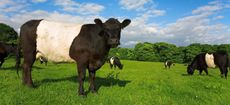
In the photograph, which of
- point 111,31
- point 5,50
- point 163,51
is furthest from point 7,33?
point 111,31

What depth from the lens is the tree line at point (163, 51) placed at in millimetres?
105056

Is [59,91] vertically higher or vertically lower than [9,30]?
lower

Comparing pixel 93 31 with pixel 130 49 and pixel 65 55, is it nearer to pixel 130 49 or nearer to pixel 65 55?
pixel 65 55

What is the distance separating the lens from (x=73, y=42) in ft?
34.7

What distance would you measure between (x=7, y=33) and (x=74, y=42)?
68.0 metres

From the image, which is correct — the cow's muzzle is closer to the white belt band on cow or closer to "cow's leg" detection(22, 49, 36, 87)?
"cow's leg" detection(22, 49, 36, 87)

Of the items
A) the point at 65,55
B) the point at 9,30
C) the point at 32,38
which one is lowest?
the point at 65,55

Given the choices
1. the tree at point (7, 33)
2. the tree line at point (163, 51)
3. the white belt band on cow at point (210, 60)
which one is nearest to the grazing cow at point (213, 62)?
the white belt band on cow at point (210, 60)

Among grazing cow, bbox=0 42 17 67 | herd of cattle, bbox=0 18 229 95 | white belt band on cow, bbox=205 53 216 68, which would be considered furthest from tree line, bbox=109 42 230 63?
herd of cattle, bbox=0 18 229 95

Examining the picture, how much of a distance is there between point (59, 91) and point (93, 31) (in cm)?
→ 267

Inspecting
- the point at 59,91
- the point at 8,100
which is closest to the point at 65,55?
the point at 59,91

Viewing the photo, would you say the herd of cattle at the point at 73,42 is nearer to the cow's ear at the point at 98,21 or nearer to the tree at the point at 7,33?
the cow's ear at the point at 98,21

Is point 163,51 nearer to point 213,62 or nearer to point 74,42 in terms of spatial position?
point 213,62

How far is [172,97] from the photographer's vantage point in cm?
1027
